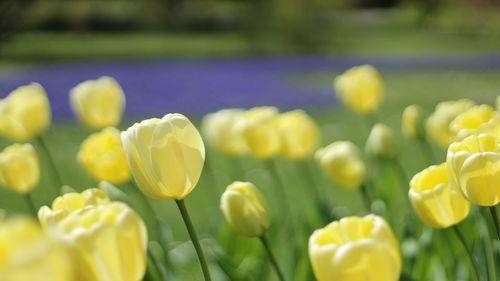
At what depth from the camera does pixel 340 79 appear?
2.07 m

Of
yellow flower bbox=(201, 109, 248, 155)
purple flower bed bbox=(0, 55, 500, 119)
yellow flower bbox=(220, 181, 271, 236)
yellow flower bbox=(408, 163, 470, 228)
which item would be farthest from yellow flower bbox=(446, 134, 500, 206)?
purple flower bed bbox=(0, 55, 500, 119)

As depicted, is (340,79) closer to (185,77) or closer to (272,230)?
(272,230)

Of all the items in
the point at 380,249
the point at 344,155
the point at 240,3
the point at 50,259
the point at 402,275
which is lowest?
the point at 240,3

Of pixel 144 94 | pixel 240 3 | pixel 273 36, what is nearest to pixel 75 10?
pixel 240 3

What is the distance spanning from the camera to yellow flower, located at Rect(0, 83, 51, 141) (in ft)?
5.35

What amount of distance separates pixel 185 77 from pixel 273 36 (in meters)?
8.22

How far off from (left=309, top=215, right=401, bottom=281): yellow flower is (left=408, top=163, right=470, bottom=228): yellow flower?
174 millimetres

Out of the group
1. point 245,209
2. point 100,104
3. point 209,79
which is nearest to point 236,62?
point 209,79

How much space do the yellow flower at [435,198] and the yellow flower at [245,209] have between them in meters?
0.22

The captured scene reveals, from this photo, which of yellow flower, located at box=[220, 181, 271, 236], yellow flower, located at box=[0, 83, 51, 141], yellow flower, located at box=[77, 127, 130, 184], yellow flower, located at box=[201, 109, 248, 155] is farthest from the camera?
yellow flower, located at box=[201, 109, 248, 155]

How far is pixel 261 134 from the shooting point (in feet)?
4.97

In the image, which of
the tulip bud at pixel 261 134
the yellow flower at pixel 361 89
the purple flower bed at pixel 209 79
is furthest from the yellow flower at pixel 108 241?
the purple flower bed at pixel 209 79

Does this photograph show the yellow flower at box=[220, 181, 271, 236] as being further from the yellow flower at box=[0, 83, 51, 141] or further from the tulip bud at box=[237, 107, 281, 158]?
the yellow flower at box=[0, 83, 51, 141]

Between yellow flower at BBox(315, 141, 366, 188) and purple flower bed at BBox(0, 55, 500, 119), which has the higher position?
yellow flower at BBox(315, 141, 366, 188)
